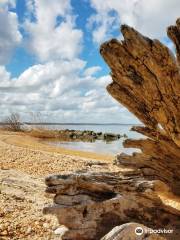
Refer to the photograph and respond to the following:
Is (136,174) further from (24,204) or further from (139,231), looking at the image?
(24,204)

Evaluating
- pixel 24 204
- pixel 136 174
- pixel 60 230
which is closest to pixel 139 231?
pixel 136 174

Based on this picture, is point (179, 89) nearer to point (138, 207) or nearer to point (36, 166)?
point (138, 207)

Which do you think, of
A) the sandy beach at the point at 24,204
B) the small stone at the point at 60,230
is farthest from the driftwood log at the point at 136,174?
the sandy beach at the point at 24,204

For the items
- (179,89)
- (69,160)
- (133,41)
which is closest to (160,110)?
(179,89)

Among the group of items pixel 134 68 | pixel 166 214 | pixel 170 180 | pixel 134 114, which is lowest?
pixel 166 214

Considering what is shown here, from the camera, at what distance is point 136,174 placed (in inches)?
301

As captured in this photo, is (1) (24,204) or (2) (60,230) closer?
(2) (60,230)

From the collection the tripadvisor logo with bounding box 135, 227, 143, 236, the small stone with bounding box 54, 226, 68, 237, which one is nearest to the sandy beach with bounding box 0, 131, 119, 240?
the small stone with bounding box 54, 226, 68, 237

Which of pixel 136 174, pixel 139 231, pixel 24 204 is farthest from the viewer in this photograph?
pixel 24 204

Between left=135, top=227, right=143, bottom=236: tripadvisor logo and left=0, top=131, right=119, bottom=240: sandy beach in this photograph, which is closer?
left=135, top=227, right=143, bottom=236: tripadvisor logo

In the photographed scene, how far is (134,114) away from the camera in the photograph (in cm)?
736

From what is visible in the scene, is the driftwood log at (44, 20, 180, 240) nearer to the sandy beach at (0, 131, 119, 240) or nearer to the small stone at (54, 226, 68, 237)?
the small stone at (54, 226, 68, 237)

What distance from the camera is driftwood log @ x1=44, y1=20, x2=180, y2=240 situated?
653cm

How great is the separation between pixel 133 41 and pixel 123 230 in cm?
298
